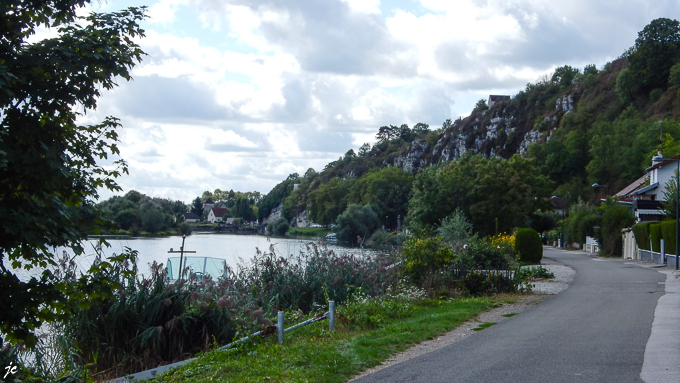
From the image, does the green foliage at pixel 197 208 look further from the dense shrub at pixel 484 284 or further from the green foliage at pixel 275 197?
the dense shrub at pixel 484 284

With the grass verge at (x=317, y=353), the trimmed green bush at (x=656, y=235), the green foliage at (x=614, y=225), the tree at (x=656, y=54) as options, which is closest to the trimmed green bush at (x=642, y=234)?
the trimmed green bush at (x=656, y=235)

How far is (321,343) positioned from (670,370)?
5.23m

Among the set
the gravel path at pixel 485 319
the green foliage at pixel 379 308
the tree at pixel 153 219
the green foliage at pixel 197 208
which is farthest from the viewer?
the green foliage at pixel 197 208

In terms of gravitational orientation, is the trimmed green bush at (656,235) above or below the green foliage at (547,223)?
below

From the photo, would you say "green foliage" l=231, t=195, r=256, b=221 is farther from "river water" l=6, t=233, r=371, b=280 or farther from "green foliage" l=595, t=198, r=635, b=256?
"green foliage" l=595, t=198, r=635, b=256

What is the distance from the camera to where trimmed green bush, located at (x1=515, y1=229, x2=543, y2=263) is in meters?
37.7

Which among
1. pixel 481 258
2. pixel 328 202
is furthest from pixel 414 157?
pixel 481 258

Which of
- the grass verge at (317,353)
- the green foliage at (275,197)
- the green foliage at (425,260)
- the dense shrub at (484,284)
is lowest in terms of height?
the grass verge at (317,353)

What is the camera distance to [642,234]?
4378cm

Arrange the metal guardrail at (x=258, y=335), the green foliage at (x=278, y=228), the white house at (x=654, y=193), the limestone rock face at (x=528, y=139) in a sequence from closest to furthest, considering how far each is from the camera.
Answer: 1. the metal guardrail at (x=258, y=335)
2. the white house at (x=654, y=193)
3. the green foliage at (x=278, y=228)
4. the limestone rock face at (x=528, y=139)

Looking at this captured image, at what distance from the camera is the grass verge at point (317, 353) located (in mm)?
8672

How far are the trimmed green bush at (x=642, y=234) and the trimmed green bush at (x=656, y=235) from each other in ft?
5.18

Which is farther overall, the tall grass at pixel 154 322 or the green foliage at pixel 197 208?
the green foliage at pixel 197 208

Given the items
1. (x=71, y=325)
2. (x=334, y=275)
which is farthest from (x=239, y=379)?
(x=334, y=275)
